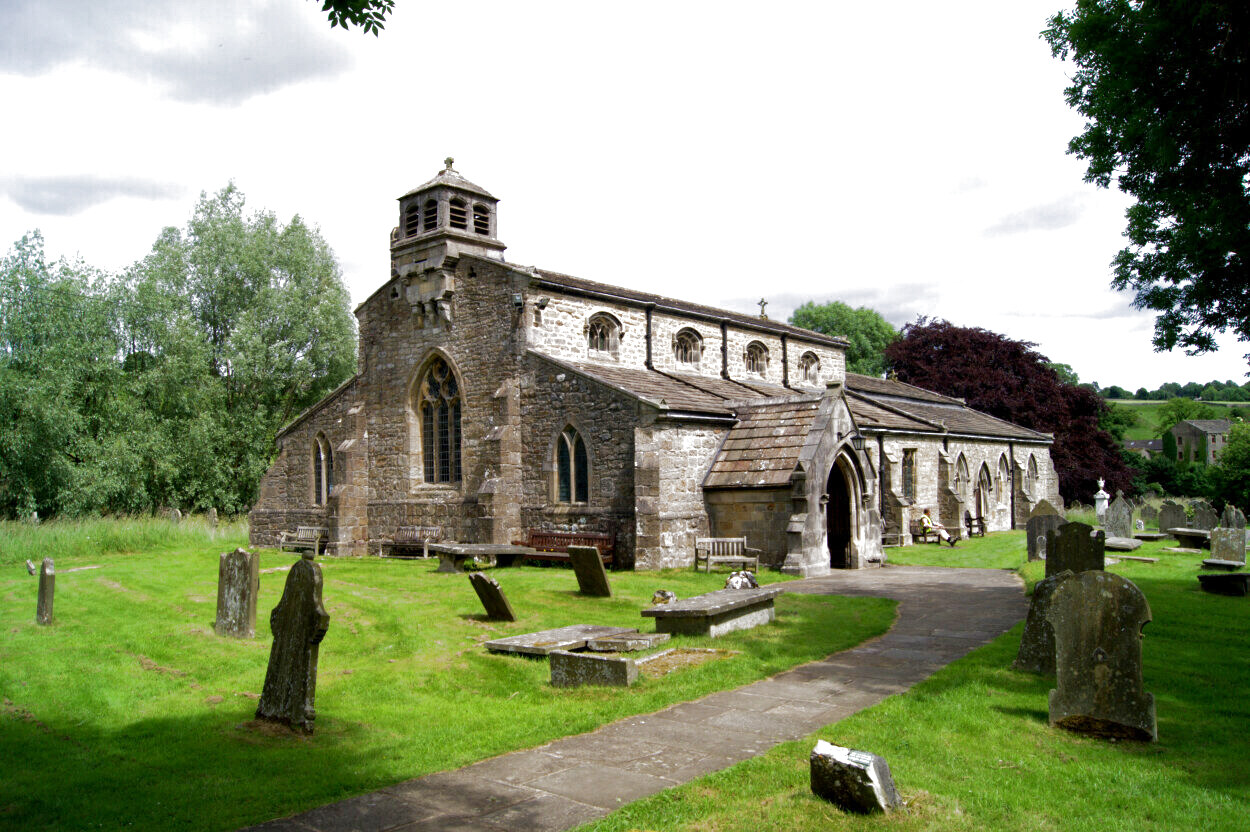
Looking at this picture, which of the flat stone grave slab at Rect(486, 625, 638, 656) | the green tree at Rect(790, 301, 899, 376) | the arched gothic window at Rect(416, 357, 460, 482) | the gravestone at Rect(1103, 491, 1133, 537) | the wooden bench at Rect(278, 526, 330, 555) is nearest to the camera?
the flat stone grave slab at Rect(486, 625, 638, 656)

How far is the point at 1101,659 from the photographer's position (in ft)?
24.9

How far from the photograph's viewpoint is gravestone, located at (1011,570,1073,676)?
9500mm

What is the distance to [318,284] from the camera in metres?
43.8

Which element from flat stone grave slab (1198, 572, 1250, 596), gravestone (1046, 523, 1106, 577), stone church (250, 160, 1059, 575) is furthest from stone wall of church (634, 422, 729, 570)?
flat stone grave slab (1198, 572, 1250, 596)

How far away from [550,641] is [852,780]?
19.4 ft

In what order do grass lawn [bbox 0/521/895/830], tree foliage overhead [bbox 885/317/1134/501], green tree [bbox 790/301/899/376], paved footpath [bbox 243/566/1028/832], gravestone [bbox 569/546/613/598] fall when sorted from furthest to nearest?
1. green tree [bbox 790/301/899/376]
2. tree foliage overhead [bbox 885/317/1134/501]
3. gravestone [bbox 569/546/613/598]
4. grass lawn [bbox 0/521/895/830]
5. paved footpath [bbox 243/566/1028/832]

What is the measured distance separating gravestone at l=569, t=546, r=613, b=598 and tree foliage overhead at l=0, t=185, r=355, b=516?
82.7 feet

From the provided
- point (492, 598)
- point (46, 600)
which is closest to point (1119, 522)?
point (492, 598)

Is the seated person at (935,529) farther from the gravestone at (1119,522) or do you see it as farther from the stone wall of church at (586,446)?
the stone wall of church at (586,446)

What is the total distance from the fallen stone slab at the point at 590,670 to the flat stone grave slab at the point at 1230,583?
41.1ft

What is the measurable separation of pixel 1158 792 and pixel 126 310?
4250 centimetres

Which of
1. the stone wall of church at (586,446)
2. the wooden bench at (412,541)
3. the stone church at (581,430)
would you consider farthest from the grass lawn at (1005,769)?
the wooden bench at (412,541)

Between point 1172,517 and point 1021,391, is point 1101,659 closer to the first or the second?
point 1172,517

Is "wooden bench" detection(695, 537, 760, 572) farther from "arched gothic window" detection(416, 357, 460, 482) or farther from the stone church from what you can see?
"arched gothic window" detection(416, 357, 460, 482)
